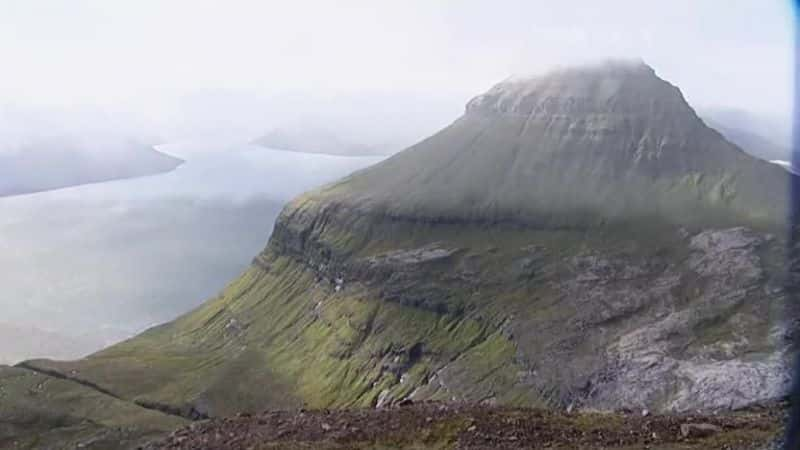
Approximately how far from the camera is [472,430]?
3114cm

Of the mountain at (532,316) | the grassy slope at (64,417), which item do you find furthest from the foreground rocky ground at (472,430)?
the mountain at (532,316)

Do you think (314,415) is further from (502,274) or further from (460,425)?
(502,274)

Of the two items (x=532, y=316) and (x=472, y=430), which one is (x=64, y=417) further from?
(x=472, y=430)

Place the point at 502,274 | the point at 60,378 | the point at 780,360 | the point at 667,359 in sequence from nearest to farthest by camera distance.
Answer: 1. the point at 780,360
2. the point at 667,359
3. the point at 60,378
4. the point at 502,274

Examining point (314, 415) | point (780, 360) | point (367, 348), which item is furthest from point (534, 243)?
point (314, 415)

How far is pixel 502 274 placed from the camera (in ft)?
558

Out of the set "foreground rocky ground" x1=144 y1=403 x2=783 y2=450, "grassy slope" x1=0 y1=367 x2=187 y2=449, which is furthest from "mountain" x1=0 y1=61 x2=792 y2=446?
"foreground rocky ground" x1=144 y1=403 x2=783 y2=450

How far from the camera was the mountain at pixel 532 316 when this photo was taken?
4902 inches

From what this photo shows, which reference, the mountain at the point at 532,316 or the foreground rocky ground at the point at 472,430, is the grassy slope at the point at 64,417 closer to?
the mountain at the point at 532,316

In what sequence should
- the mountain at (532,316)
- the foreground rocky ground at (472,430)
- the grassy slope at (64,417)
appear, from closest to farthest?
the foreground rocky ground at (472,430), the grassy slope at (64,417), the mountain at (532,316)

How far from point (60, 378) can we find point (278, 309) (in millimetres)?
55669

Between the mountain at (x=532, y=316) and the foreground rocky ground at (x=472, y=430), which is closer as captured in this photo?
the foreground rocky ground at (x=472, y=430)

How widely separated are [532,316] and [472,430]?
403ft

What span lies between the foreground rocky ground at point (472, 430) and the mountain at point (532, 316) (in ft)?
240
